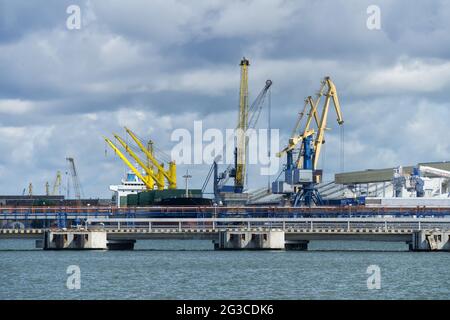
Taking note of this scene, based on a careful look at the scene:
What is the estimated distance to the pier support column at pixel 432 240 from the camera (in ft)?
388

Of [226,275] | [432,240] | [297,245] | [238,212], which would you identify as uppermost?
[238,212]

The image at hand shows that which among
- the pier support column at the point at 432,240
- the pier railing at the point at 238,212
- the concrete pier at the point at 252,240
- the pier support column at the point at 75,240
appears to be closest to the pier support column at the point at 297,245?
the concrete pier at the point at 252,240

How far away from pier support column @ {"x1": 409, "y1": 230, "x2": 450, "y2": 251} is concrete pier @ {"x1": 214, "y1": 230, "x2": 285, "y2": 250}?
14148 millimetres

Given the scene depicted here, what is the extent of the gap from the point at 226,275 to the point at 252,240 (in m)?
39.0

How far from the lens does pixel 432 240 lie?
11825cm

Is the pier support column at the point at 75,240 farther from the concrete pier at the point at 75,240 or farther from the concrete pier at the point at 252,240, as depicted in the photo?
the concrete pier at the point at 252,240

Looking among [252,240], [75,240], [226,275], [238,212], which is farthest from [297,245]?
[238,212]

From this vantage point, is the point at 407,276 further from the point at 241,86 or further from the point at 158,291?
the point at 241,86

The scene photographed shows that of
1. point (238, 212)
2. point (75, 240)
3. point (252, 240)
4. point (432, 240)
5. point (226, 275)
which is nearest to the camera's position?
point (226, 275)

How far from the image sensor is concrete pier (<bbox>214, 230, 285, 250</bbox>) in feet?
400

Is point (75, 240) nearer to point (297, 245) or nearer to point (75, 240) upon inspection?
point (75, 240)
